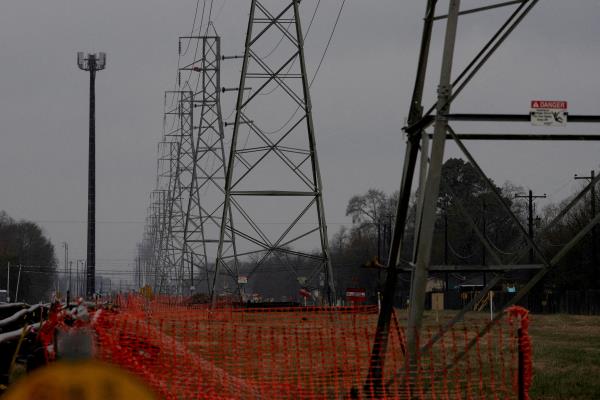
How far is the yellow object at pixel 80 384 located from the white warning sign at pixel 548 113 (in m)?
9.86

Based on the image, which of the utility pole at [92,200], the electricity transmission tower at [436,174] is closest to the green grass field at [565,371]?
the electricity transmission tower at [436,174]

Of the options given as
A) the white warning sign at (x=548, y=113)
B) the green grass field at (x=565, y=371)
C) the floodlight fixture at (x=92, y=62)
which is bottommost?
the green grass field at (x=565, y=371)

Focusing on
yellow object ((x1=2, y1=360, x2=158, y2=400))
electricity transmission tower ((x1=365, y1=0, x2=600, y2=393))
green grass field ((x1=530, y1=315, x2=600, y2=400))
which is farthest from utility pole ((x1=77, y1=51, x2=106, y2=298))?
yellow object ((x1=2, y1=360, x2=158, y2=400))

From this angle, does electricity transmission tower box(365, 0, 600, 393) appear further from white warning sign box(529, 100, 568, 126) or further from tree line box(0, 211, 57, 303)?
tree line box(0, 211, 57, 303)

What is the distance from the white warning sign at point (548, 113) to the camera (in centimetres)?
1125

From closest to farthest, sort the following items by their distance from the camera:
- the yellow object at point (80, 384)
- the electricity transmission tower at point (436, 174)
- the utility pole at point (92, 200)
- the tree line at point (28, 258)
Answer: the yellow object at point (80, 384) → the electricity transmission tower at point (436, 174) → the utility pole at point (92, 200) → the tree line at point (28, 258)

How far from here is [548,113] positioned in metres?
11.3

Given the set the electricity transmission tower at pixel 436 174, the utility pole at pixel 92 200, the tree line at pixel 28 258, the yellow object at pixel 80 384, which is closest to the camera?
the yellow object at pixel 80 384

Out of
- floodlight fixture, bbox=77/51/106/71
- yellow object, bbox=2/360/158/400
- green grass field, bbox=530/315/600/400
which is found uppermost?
floodlight fixture, bbox=77/51/106/71

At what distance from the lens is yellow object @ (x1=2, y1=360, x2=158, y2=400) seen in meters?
1.84

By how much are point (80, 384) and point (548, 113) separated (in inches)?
398

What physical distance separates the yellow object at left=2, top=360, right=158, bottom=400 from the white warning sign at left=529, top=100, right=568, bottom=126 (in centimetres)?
986

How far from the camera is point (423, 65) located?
38.5 ft

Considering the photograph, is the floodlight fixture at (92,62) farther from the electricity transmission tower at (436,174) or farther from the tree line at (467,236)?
the electricity transmission tower at (436,174)
